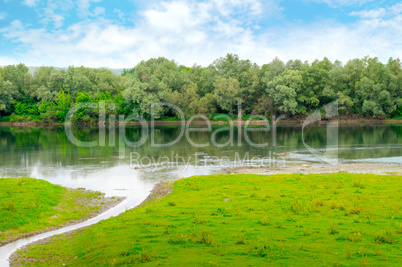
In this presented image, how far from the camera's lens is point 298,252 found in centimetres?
1066

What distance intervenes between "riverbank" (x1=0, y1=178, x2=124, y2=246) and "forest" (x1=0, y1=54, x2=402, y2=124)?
313 feet

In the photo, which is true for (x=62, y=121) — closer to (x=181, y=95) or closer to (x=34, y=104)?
(x=34, y=104)

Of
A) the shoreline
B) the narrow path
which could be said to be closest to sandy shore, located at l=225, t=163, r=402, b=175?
the narrow path

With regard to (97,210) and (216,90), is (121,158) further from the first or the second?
(216,90)

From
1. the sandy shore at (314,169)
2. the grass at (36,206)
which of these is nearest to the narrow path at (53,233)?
the grass at (36,206)

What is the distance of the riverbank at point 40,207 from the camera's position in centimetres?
1798

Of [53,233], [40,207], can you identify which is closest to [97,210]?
[40,207]

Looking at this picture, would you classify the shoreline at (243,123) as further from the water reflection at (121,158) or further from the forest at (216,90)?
the water reflection at (121,158)

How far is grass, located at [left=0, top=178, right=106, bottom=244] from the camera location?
1801 cm

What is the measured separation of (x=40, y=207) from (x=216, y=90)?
109m

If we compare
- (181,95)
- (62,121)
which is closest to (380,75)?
(181,95)

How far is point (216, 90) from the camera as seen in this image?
12644 centimetres

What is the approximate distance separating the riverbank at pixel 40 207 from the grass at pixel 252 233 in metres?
2.92

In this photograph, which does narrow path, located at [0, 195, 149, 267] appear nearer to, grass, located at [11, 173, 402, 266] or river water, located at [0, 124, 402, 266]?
river water, located at [0, 124, 402, 266]
